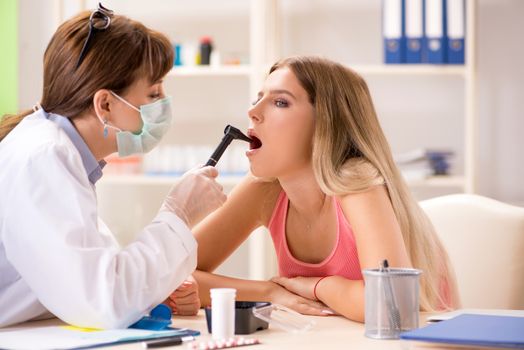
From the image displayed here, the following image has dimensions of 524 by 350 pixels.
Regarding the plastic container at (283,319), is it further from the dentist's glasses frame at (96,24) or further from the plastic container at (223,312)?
the dentist's glasses frame at (96,24)

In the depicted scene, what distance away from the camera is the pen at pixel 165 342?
50.8 inches

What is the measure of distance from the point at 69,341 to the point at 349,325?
54 cm

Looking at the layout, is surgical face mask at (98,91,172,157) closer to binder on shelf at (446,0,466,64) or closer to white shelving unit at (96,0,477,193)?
white shelving unit at (96,0,477,193)

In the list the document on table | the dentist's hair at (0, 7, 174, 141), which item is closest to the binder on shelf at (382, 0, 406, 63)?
the dentist's hair at (0, 7, 174, 141)

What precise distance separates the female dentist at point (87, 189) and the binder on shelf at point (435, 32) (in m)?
1.85

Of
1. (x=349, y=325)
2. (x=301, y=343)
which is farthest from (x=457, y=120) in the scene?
(x=301, y=343)

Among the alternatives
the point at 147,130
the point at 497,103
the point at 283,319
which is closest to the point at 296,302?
the point at 283,319

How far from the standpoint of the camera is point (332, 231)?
2.01 m

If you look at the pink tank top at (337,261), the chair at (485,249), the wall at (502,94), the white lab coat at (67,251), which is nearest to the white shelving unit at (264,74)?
the wall at (502,94)

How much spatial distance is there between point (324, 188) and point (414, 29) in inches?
67.8

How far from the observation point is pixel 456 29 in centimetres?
339

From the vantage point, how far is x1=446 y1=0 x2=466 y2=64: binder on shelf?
337 centimetres

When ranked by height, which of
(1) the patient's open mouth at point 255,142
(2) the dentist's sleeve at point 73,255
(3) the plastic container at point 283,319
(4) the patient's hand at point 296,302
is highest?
(1) the patient's open mouth at point 255,142

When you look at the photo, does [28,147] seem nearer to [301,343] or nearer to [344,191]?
[301,343]
